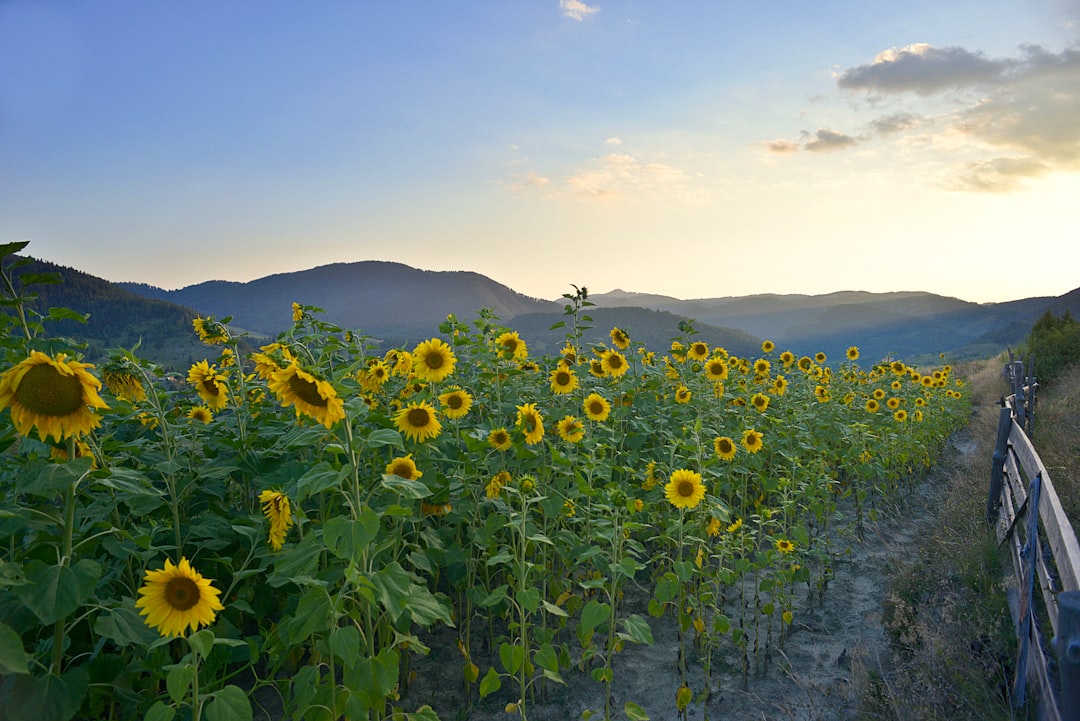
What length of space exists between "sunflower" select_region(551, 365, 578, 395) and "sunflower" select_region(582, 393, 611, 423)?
7.3 inches

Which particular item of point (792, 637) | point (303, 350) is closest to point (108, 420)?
point (303, 350)

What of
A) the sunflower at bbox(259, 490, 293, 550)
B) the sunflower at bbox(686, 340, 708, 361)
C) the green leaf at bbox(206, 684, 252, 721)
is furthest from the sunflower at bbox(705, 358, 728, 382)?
the green leaf at bbox(206, 684, 252, 721)

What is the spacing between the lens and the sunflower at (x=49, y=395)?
2.32m

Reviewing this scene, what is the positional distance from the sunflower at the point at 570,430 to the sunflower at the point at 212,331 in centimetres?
232

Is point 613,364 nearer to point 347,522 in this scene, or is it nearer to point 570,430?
point 570,430

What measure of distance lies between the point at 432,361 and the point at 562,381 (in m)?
1.15

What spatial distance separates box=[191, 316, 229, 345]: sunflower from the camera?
4.18 meters

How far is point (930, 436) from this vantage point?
11.8m

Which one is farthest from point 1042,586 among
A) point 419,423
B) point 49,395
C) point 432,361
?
point 49,395

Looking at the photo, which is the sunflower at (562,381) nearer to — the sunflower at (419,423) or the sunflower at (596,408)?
the sunflower at (596,408)

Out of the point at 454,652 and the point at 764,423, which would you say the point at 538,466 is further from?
the point at 764,423

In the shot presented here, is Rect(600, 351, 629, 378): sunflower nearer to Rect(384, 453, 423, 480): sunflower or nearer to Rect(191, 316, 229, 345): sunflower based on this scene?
Rect(384, 453, 423, 480): sunflower

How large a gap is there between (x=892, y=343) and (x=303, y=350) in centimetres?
18619

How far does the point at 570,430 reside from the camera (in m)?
4.57
